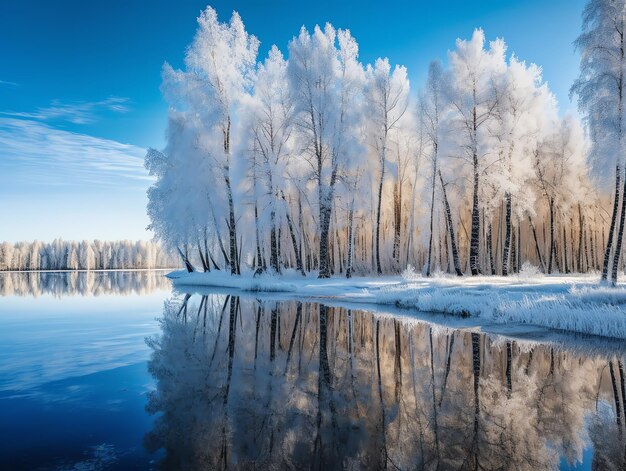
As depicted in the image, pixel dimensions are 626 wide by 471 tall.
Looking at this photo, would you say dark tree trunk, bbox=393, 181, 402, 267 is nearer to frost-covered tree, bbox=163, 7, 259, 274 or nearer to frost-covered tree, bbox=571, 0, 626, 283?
frost-covered tree, bbox=163, 7, 259, 274

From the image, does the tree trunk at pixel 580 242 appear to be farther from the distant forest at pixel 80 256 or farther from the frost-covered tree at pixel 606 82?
the distant forest at pixel 80 256

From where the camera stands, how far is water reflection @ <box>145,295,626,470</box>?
152 inches

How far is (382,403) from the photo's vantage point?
521 centimetres

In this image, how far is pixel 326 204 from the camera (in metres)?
23.6

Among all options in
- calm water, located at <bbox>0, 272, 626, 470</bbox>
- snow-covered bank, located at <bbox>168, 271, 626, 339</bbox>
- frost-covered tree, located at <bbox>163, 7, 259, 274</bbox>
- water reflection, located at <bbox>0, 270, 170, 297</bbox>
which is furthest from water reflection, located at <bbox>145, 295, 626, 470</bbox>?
water reflection, located at <bbox>0, 270, 170, 297</bbox>

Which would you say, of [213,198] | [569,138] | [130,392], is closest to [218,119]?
[213,198]

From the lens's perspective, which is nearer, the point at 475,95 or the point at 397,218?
the point at 475,95

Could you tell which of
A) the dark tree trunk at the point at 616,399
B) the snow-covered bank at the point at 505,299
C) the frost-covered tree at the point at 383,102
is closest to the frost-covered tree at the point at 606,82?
the snow-covered bank at the point at 505,299

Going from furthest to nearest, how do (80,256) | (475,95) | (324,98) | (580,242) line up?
1. (80,256)
2. (580,242)
3. (324,98)
4. (475,95)

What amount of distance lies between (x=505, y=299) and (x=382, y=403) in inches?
375

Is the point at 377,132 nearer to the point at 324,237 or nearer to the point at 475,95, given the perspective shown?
the point at 475,95

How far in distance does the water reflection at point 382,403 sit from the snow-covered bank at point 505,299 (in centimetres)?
240

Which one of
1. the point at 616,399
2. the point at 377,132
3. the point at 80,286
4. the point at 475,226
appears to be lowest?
the point at 80,286

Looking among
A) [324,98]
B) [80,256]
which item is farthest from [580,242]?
[80,256]
